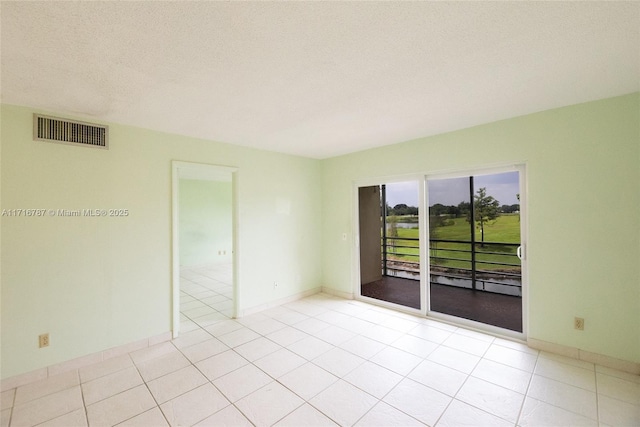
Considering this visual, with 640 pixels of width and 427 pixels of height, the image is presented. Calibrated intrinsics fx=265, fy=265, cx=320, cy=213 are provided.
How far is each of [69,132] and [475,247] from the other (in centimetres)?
603

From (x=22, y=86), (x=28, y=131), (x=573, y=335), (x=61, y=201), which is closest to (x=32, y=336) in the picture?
(x=61, y=201)

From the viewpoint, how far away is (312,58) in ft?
5.77

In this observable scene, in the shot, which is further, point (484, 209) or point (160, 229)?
point (484, 209)

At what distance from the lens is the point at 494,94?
7.70 ft

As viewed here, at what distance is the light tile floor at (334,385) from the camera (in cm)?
193

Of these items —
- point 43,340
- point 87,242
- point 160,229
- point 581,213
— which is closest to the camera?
point 43,340

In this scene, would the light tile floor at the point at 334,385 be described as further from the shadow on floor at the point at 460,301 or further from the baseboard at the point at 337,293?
the baseboard at the point at 337,293

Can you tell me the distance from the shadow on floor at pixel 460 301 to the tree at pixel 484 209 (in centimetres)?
106

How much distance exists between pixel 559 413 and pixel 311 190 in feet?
13.1

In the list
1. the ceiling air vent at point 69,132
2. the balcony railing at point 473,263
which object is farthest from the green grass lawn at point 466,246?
the ceiling air vent at point 69,132

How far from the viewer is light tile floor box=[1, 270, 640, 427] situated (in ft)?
6.35

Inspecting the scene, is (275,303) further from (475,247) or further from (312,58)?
(475,247)

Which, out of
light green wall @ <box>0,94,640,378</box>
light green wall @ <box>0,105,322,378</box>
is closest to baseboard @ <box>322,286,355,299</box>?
light green wall @ <box>0,105,322,378</box>

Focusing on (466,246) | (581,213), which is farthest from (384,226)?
(581,213)
